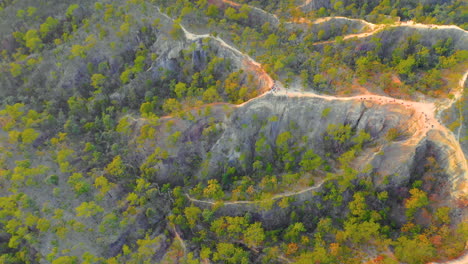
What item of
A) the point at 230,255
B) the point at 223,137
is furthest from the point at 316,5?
the point at 230,255

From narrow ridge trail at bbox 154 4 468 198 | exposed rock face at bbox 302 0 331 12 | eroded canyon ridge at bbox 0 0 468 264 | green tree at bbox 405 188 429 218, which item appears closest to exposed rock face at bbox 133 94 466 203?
eroded canyon ridge at bbox 0 0 468 264

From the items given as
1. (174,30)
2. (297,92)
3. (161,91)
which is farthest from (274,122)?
(174,30)

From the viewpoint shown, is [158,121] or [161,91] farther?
[161,91]

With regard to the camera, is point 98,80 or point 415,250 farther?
point 98,80

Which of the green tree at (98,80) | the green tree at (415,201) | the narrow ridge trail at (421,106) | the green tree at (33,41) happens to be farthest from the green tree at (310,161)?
the green tree at (33,41)

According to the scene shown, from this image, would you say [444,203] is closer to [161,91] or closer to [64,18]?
[161,91]

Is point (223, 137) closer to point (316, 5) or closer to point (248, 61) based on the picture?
point (248, 61)

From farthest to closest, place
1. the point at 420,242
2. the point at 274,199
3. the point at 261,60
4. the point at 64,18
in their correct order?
the point at 64,18, the point at 261,60, the point at 274,199, the point at 420,242

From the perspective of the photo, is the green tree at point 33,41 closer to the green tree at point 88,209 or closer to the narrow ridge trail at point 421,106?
the green tree at point 88,209
